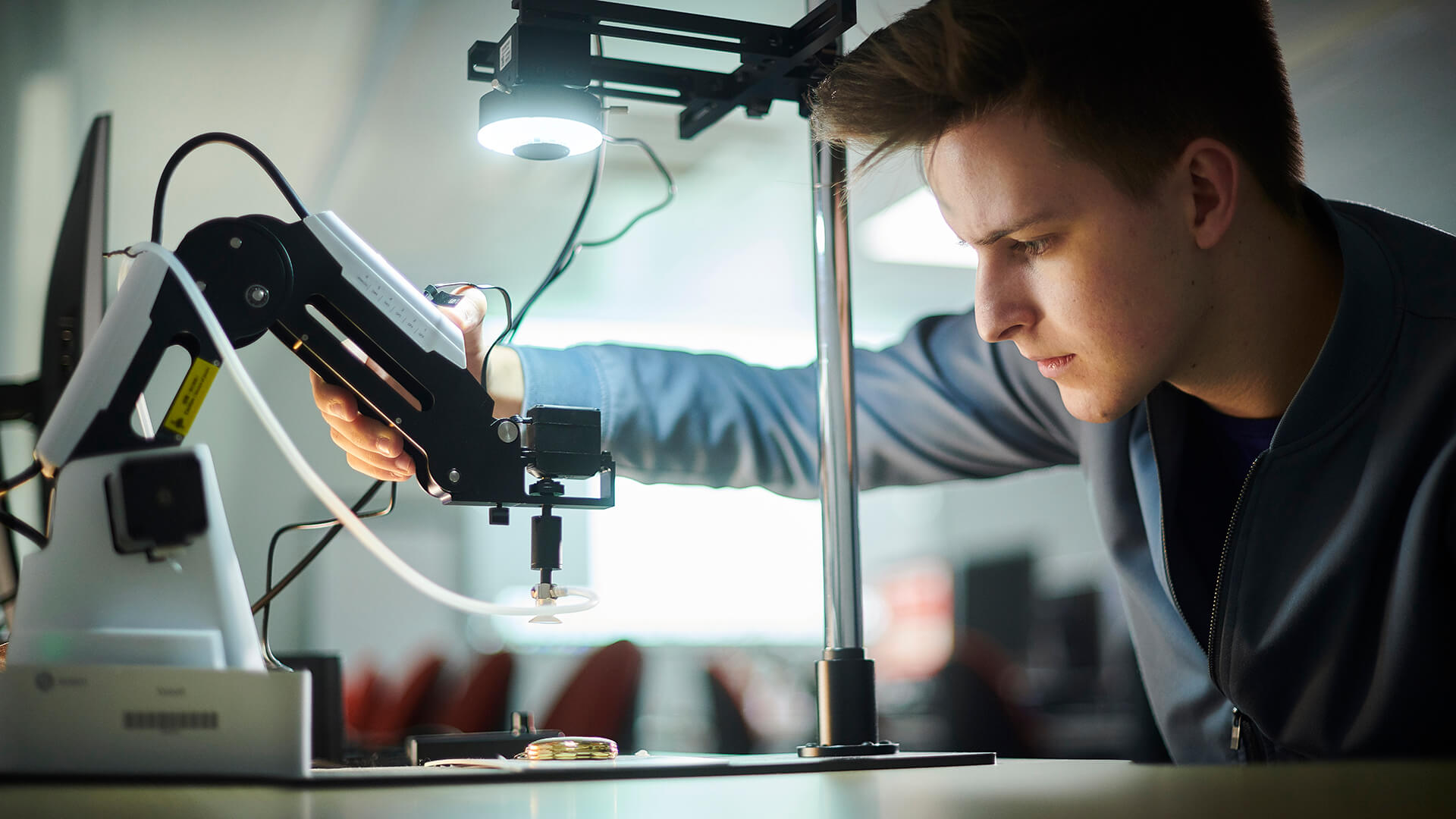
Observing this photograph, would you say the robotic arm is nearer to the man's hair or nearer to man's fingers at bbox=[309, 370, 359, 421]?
man's fingers at bbox=[309, 370, 359, 421]

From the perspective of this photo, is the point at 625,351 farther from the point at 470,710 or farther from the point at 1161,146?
the point at 470,710

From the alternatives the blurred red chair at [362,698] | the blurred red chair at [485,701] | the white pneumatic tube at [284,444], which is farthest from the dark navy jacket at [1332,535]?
the blurred red chair at [362,698]

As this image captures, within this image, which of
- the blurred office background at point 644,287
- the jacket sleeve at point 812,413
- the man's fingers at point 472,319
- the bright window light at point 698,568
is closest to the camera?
the man's fingers at point 472,319

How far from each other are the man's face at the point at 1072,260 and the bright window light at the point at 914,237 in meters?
2.51

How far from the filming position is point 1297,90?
8.16ft

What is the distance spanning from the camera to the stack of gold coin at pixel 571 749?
2.53ft

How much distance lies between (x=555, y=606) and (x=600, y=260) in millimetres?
3856

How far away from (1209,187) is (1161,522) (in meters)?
0.36

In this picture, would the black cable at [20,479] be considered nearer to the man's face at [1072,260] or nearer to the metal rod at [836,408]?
the metal rod at [836,408]

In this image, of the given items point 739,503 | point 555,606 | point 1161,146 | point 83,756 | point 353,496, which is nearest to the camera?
point 83,756

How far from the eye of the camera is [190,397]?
0.67 metres

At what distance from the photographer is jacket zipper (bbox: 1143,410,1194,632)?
1.16 metres

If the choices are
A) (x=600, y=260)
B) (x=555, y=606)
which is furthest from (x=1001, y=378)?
(x=600, y=260)

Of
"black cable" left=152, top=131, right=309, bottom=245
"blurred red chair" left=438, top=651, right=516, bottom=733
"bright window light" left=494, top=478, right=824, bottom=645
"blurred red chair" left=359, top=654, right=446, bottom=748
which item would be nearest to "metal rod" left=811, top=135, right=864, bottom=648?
"black cable" left=152, top=131, right=309, bottom=245
